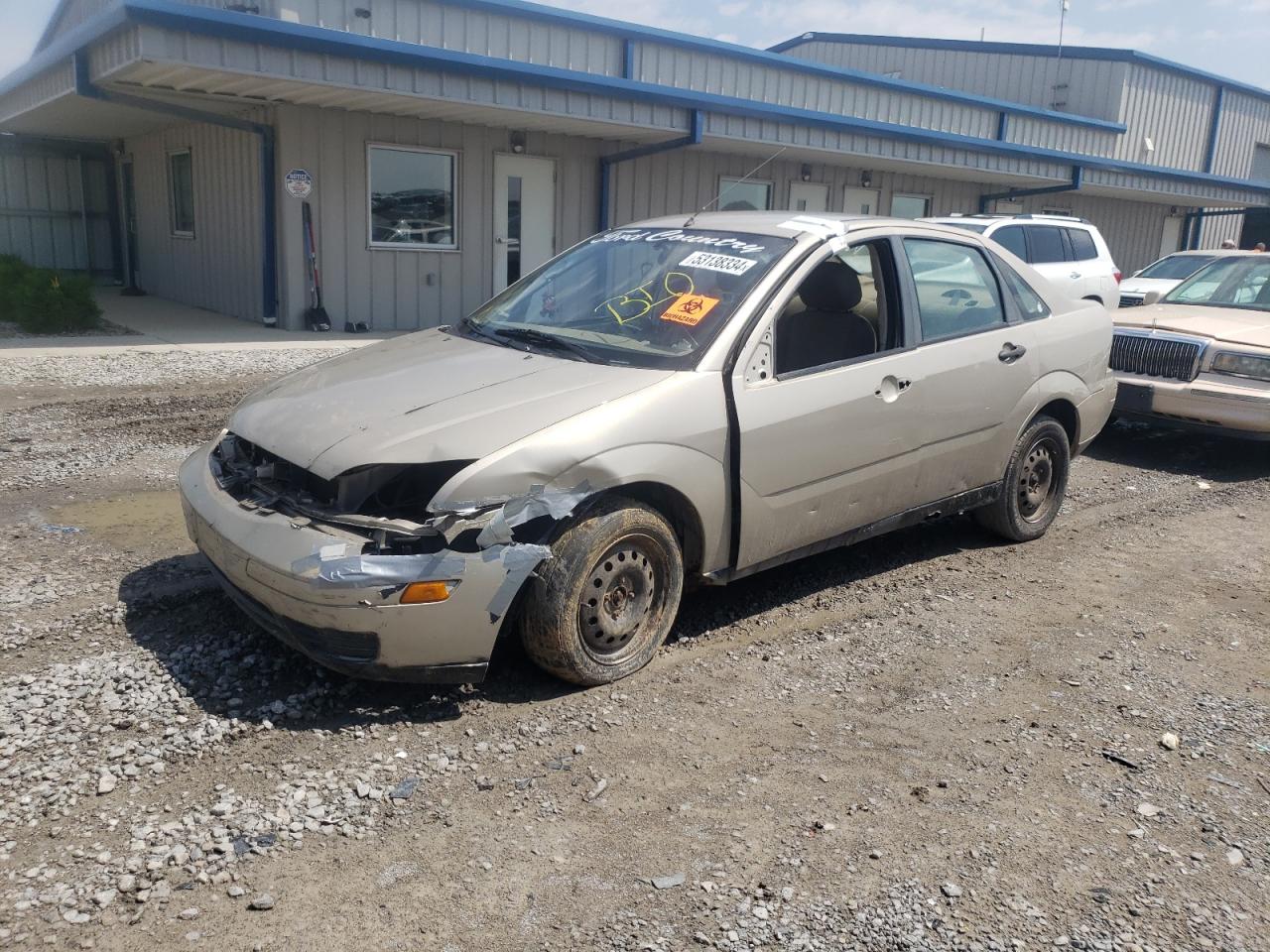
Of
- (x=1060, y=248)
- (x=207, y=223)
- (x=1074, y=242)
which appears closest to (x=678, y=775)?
(x=1060, y=248)

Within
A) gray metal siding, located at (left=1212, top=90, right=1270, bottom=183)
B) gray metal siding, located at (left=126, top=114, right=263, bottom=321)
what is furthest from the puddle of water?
gray metal siding, located at (left=1212, top=90, right=1270, bottom=183)

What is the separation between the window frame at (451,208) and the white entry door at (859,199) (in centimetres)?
813

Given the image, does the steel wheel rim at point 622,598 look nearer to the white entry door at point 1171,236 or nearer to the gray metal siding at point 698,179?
the gray metal siding at point 698,179

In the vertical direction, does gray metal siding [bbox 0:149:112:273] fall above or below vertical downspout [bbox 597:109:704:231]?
below

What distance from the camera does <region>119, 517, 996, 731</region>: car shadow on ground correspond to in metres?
3.69

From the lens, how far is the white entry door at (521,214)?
1500cm

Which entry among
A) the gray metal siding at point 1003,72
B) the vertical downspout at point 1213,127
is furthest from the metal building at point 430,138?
the vertical downspout at point 1213,127

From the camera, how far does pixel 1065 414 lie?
238 inches

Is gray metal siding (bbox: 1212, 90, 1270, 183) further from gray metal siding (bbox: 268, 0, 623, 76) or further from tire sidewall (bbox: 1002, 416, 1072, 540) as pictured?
tire sidewall (bbox: 1002, 416, 1072, 540)

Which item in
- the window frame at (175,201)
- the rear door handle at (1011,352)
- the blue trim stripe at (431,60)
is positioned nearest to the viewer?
the rear door handle at (1011,352)

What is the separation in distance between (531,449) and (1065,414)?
374 centimetres

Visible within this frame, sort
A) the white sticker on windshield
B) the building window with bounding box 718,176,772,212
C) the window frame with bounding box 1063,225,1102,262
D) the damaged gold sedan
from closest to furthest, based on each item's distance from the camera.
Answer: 1. the damaged gold sedan
2. the white sticker on windshield
3. the window frame with bounding box 1063,225,1102,262
4. the building window with bounding box 718,176,772,212

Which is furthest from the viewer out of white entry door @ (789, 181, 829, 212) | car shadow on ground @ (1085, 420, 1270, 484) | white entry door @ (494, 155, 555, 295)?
white entry door @ (789, 181, 829, 212)

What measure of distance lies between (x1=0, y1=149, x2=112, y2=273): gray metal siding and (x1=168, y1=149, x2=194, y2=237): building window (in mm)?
4436
